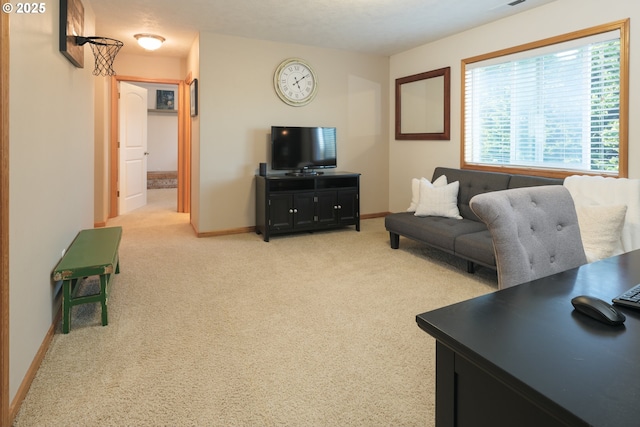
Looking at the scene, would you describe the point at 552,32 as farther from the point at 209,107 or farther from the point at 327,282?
the point at 209,107

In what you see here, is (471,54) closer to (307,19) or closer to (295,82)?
(307,19)

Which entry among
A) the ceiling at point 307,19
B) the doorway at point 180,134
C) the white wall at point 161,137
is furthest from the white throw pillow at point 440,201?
the white wall at point 161,137

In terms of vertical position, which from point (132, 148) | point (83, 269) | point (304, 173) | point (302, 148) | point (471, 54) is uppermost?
point (471, 54)

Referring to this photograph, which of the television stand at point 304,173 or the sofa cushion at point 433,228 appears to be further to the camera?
the television stand at point 304,173

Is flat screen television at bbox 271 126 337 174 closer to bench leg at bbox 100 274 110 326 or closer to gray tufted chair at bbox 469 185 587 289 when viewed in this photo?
bench leg at bbox 100 274 110 326

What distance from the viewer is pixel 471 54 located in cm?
463

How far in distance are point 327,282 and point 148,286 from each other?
1459 millimetres

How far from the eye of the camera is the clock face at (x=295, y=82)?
5.28 metres

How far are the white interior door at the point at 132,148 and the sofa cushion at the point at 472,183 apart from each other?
16.8 ft

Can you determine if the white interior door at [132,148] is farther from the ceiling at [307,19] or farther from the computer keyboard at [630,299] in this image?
the computer keyboard at [630,299]

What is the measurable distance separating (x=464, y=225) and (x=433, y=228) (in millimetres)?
301

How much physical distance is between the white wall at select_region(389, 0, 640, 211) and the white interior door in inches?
167

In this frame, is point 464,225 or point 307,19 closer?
point 464,225

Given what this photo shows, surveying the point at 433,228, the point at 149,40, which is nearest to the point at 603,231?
the point at 433,228
